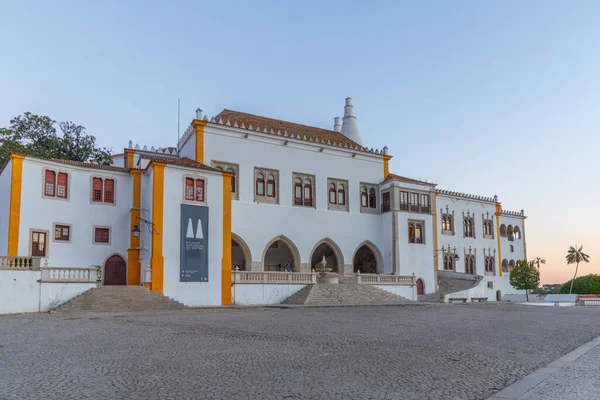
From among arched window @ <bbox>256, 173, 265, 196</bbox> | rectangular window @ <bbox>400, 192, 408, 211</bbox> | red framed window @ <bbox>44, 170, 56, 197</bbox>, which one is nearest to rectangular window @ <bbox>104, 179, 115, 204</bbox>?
red framed window @ <bbox>44, 170, 56, 197</bbox>

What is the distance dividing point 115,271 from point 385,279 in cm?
1479

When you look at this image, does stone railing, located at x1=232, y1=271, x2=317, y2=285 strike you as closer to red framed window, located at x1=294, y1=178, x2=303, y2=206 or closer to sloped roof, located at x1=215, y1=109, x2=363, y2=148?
red framed window, located at x1=294, y1=178, x2=303, y2=206

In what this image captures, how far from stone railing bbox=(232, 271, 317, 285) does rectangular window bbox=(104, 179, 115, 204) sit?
6839 mm

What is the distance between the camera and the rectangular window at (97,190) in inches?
1021

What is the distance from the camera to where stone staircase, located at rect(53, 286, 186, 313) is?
64.7 ft

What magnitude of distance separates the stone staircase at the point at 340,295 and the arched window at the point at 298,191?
605 cm

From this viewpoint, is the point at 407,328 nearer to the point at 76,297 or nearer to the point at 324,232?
the point at 76,297

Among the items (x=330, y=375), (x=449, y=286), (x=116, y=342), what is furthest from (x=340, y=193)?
(x=330, y=375)

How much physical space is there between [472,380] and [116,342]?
6159mm


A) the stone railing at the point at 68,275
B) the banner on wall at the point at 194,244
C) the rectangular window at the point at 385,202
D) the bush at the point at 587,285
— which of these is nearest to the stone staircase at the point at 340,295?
the banner on wall at the point at 194,244

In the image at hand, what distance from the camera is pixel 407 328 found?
43.2 ft

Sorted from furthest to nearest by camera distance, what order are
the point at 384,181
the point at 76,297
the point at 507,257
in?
the point at 507,257 → the point at 384,181 → the point at 76,297

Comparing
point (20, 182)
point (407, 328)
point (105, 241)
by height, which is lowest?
point (407, 328)

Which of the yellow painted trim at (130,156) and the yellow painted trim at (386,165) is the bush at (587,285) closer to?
the yellow painted trim at (386,165)
